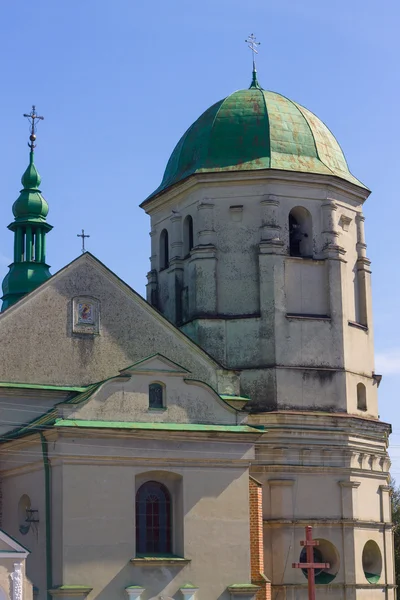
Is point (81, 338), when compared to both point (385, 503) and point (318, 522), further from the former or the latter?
point (385, 503)

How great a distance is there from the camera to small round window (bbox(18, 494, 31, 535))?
30906 millimetres

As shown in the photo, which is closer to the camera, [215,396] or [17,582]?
[17,582]

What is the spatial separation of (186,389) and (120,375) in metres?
1.82

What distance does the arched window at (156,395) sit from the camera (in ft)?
102

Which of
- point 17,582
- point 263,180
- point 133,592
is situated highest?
point 263,180

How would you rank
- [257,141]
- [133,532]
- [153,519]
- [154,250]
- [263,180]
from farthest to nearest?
[154,250] < [257,141] < [263,180] < [153,519] < [133,532]

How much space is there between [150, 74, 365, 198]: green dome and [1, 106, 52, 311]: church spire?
5.84 metres

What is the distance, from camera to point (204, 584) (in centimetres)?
3042

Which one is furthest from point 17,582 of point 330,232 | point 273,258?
point 330,232

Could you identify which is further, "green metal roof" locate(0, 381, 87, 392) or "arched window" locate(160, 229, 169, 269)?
"arched window" locate(160, 229, 169, 269)

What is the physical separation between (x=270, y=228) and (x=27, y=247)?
438 inches

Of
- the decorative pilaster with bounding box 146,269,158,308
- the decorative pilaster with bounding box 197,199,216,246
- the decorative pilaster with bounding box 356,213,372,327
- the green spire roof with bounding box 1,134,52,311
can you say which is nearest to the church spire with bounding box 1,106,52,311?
the green spire roof with bounding box 1,134,52,311

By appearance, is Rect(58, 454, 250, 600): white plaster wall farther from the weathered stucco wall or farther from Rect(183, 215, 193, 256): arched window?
Rect(183, 215, 193, 256): arched window

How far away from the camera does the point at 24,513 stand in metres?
31.2
